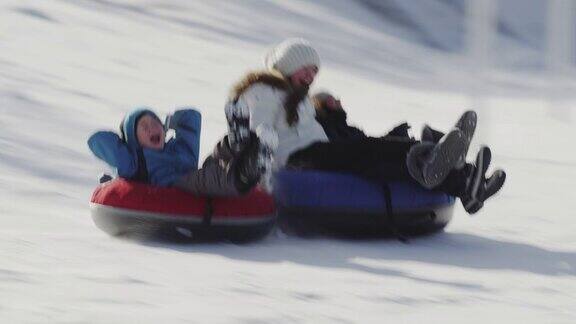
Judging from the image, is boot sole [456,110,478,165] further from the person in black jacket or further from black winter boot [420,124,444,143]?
black winter boot [420,124,444,143]

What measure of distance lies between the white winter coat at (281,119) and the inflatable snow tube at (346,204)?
0.13 metres

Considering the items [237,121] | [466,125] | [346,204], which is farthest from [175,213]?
[466,125]

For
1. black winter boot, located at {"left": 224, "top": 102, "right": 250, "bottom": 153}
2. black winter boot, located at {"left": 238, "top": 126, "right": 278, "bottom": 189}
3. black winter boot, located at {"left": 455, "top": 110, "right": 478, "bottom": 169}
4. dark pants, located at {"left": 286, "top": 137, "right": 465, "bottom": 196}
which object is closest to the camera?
black winter boot, located at {"left": 238, "top": 126, "right": 278, "bottom": 189}

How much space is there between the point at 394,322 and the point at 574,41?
26144 millimetres

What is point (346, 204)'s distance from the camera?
6.14 m

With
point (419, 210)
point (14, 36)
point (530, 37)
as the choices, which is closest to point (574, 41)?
point (530, 37)

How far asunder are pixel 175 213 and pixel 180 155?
1.06ft

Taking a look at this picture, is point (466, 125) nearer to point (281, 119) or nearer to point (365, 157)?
point (365, 157)

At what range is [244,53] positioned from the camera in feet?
63.1

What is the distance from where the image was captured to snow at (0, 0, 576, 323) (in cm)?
474

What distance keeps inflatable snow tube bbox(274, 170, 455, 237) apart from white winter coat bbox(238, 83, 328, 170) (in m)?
0.13

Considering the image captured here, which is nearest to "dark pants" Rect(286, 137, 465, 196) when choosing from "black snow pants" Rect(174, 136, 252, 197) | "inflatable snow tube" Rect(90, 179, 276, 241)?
"inflatable snow tube" Rect(90, 179, 276, 241)

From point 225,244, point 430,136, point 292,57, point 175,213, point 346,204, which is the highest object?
point 292,57

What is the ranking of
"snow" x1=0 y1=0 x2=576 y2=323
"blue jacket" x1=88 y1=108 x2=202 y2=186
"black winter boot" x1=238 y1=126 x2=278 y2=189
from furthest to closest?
"blue jacket" x1=88 y1=108 x2=202 y2=186 → "black winter boot" x1=238 y1=126 x2=278 y2=189 → "snow" x1=0 y1=0 x2=576 y2=323
